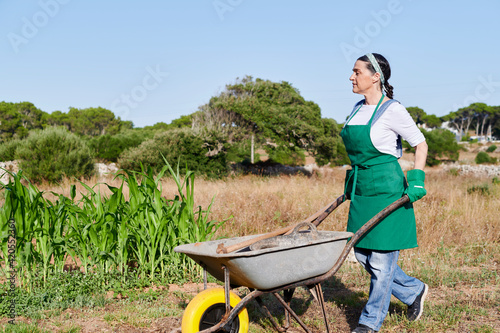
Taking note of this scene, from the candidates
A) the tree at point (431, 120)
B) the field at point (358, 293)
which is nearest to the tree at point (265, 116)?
the field at point (358, 293)

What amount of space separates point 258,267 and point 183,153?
13.0 metres

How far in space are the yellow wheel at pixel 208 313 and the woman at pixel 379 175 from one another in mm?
816

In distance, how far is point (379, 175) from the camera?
2496 mm

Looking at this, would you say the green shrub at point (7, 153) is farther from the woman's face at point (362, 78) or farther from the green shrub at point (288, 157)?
the woman's face at point (362, 78)

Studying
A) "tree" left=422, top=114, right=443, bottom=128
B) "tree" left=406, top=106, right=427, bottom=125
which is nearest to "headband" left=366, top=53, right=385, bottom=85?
"tree" left=406, top=106, right=427, bottom=125

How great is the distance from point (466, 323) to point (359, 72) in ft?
6.34

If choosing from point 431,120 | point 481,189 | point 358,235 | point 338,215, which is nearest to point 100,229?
point 358,235

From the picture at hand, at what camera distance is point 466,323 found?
2.86 m

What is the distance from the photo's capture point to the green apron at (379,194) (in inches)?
97.2

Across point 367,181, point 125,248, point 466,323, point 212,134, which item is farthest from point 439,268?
point 212,134

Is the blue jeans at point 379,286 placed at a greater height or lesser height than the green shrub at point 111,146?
lesser

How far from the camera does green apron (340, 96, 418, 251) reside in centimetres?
247

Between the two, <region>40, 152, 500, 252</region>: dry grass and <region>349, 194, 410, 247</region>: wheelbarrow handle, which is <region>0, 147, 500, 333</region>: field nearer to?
<region>40, 152, 500, 252</region>: dry grass

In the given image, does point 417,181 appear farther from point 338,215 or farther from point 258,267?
point 338,215
